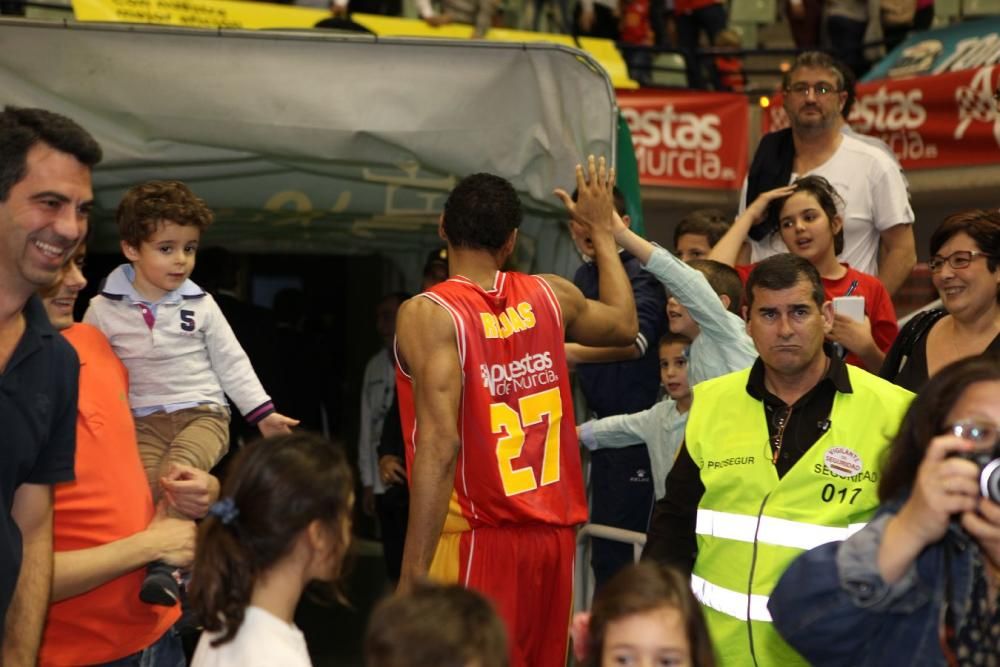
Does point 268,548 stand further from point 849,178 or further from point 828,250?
point 849,178

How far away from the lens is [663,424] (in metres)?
5.60

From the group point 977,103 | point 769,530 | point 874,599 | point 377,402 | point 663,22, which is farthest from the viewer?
point 663,22

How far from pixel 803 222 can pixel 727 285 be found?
1.60ft

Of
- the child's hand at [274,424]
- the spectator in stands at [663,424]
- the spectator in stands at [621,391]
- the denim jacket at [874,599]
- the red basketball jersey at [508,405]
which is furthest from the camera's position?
the spectator in stands at [621,391]

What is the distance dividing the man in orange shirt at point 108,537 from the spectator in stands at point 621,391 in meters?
2.35

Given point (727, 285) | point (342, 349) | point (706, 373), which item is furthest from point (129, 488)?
point (342, 349)

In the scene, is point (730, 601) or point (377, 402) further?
point (377, 402)

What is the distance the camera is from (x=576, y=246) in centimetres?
659

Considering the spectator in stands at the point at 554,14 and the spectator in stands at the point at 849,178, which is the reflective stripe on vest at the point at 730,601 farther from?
the spectator in stands at the point at 554,14

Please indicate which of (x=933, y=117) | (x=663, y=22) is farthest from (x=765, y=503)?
(x=663, y=22)

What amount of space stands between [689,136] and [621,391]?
5847 millimetres

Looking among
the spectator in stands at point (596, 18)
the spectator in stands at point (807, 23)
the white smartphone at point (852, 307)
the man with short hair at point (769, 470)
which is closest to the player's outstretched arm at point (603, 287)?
the white smartphone at point (852, 307)

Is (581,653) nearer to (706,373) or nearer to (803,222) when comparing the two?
(706,373)

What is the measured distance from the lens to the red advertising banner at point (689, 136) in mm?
11563
